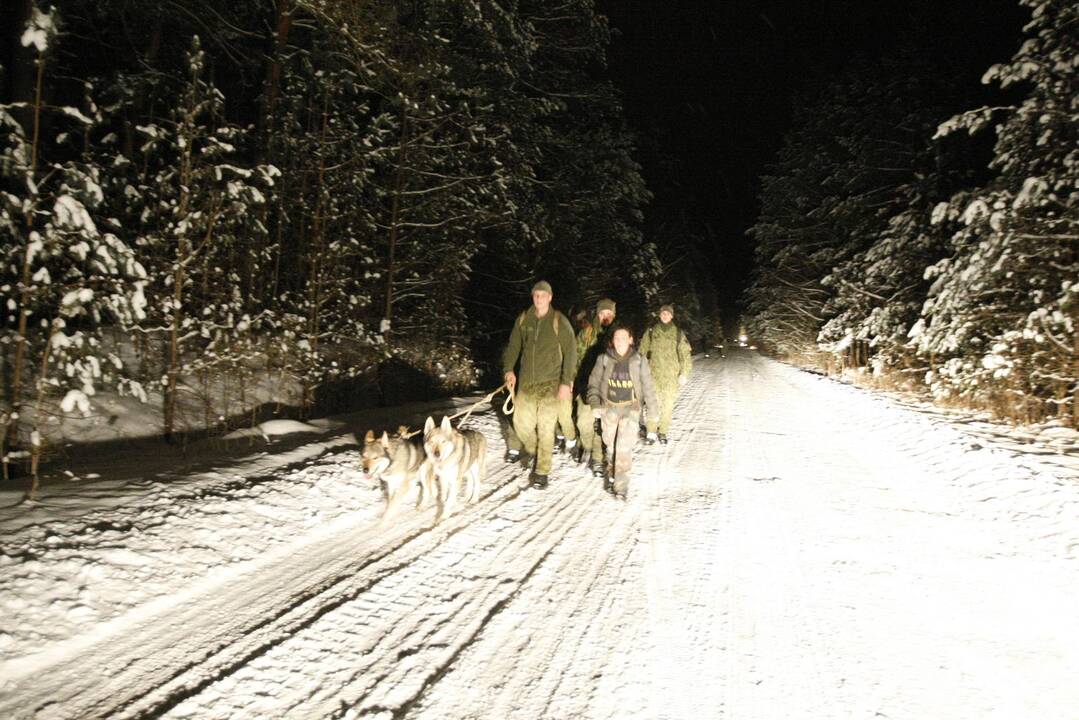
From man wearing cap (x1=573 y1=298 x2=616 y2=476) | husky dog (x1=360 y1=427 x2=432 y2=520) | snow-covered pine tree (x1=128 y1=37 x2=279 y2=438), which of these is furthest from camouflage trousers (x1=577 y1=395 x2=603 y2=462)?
snow-covered pine tree (x1=128 y1=37 x2=279 y2=438)

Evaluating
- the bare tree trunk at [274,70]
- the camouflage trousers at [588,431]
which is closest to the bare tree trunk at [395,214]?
the bare tree trunk at [274,70]

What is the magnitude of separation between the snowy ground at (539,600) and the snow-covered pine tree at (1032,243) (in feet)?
11.0

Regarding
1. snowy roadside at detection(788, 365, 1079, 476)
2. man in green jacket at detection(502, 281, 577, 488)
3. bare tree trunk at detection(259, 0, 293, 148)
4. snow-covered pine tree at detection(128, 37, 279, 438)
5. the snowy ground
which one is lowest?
the snowy ground

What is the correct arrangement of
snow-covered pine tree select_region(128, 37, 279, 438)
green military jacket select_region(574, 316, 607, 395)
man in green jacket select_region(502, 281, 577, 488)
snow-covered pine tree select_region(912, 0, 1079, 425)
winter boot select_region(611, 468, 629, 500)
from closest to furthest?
winter boot select_region(611, 468, 629, 500) < man in green jacket select_region(502, 281, 577, 488) < snow-covered pine tree select_region(128, 37, 279, 438) < green military jacket select_region(574, 316, 607, 395) < snow-covered pine tree select_region(912, 0, 1079, 425)

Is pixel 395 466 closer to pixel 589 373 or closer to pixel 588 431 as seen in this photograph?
pixel 588 431

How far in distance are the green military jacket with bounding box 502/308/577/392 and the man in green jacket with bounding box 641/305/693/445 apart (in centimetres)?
340

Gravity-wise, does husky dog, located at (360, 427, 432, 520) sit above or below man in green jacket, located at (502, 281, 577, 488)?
below

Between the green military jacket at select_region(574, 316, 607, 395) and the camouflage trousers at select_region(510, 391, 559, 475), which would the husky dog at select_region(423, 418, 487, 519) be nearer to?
the camouflage trousers at select_region(510, 391, 559, 475)

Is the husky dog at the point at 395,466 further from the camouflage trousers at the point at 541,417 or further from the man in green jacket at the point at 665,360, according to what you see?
the man in green jacket at the point at 665,360

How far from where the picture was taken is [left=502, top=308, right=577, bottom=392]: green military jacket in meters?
6.87

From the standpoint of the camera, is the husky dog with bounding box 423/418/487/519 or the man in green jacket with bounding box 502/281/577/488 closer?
the husky dog with bounding box 423/418/487/519

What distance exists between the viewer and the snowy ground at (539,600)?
302 cm

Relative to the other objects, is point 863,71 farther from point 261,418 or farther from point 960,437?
point 261,418

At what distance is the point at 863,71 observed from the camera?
71.4 ft
